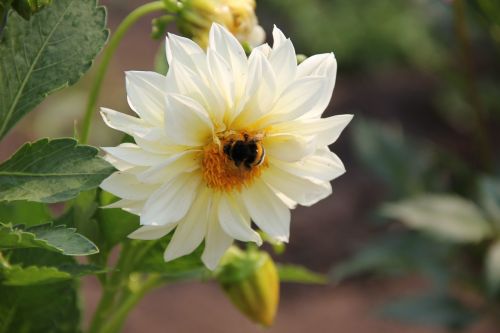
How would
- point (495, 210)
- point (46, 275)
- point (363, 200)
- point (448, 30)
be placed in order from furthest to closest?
point (363, 200)
point (448, 30)
point (495, 210)
point (46, 275)

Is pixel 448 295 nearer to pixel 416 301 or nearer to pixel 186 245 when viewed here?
pixel 416 301

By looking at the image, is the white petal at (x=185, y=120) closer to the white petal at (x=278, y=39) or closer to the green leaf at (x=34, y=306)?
the white petal at (x=278, y=39)

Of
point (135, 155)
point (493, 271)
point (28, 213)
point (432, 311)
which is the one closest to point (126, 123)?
point (135, 155)

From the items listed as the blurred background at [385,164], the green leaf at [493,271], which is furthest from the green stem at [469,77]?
the green leaf at [493,271]

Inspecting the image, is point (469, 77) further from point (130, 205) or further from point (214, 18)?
point (130, 205)

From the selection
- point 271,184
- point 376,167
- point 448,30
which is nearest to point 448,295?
point 376,167

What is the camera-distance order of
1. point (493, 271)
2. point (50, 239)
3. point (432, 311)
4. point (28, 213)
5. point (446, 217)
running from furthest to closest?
point (432, 311) → point (446, 217) → point (493, 271) → point (28, 213) → point (50, 239)
